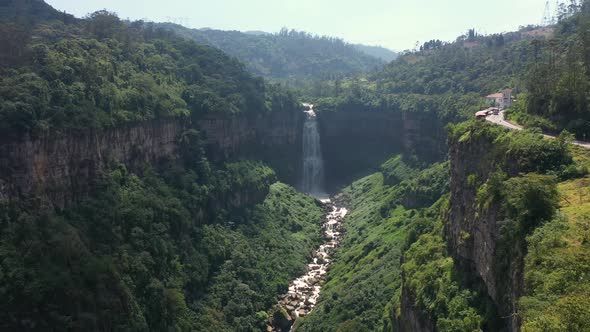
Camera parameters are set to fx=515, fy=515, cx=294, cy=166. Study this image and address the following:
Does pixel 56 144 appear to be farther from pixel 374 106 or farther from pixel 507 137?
pixel 374 106

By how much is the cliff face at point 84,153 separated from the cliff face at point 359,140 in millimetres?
27962

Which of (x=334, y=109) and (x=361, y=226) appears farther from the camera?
(x=334, y=109)

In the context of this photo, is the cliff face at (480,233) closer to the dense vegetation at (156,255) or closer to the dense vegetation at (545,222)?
the dense vegetation at (545,222)

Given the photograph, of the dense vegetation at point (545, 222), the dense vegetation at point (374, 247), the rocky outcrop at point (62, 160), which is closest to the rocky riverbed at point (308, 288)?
the dense vegetation at point (374, 247)

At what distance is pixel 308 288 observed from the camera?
197 ft

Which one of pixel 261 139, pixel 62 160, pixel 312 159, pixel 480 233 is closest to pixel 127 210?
pixel 62 160

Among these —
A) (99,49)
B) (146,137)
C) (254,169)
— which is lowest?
(254,169)

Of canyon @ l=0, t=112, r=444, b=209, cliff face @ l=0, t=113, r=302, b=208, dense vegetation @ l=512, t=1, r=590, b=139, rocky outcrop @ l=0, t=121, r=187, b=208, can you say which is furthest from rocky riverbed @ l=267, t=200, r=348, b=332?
dense vegetation @ l=512, t=1, r=590, b=139

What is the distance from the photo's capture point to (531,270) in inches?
808

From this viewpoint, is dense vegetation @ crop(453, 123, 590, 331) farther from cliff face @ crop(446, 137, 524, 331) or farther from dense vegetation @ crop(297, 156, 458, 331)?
dense vegetation @ crop(297, 156, 458, 331)

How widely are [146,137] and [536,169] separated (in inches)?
1696

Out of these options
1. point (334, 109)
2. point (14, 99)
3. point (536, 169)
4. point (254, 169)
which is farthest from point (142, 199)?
point (334, 109)

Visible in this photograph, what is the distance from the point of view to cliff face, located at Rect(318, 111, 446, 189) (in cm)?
10000

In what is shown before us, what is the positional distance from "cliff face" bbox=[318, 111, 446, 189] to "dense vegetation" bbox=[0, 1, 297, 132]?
11.1 meters
